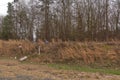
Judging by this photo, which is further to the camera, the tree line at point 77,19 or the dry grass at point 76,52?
the tree line at point 77,19

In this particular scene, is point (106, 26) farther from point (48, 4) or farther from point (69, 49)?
point (69, 49)

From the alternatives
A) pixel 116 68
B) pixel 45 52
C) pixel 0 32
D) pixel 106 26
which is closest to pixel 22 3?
pixel 0 32

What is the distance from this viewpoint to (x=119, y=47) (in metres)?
20.6

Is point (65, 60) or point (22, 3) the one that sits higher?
point (22, 3)

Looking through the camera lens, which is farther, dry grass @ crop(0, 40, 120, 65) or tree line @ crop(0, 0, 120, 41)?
tree line @ crop(0, 0, 120, 41)

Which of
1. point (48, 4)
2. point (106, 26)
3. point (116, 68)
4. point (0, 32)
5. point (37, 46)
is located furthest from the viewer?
point (0, 32)

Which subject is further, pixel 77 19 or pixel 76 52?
pixel 77 19

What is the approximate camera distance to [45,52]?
23.6 metres

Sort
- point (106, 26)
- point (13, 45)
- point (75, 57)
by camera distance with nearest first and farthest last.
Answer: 1. point (75, 57)
2. point (13, 45)
3. point (106, 26)

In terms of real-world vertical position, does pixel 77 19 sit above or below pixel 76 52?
above

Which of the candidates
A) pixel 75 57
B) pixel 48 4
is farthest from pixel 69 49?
pixel 48 4

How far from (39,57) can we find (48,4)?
4064 cm

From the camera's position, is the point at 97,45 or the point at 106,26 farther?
the point at 106,26

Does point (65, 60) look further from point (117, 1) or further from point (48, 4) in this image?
point (48, 4)
